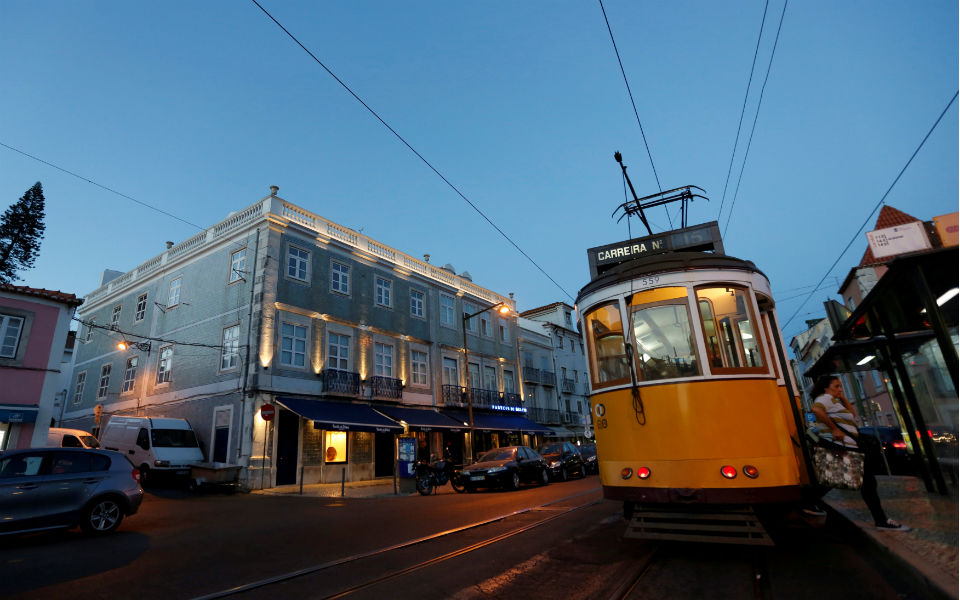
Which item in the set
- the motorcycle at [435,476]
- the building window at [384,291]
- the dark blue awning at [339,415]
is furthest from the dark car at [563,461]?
the building window at [384,291]

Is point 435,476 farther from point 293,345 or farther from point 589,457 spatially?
point 589,457

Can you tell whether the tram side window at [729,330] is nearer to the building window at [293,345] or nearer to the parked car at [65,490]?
the parked car at [65,490]

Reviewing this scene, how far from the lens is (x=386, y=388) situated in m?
22.7

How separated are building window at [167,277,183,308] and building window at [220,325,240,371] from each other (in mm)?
5325

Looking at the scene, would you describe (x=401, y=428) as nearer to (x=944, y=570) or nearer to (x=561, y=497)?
(x=561, y=497)

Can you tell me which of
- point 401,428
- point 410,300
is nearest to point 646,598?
point 401,428

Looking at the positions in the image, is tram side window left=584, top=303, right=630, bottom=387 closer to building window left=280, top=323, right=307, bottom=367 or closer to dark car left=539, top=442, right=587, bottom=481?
dark car left=539, top=442, right=587, bottom=481

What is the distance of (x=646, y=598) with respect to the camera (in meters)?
4.27

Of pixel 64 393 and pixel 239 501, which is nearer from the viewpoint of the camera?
pixel 239 501

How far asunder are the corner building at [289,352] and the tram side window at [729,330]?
586 inches

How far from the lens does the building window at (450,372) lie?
27227mm

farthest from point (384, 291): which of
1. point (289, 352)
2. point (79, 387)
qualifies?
point (79, 387)

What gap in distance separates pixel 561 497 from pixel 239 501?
880cm

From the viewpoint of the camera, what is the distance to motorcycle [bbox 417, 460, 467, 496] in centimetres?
1639
